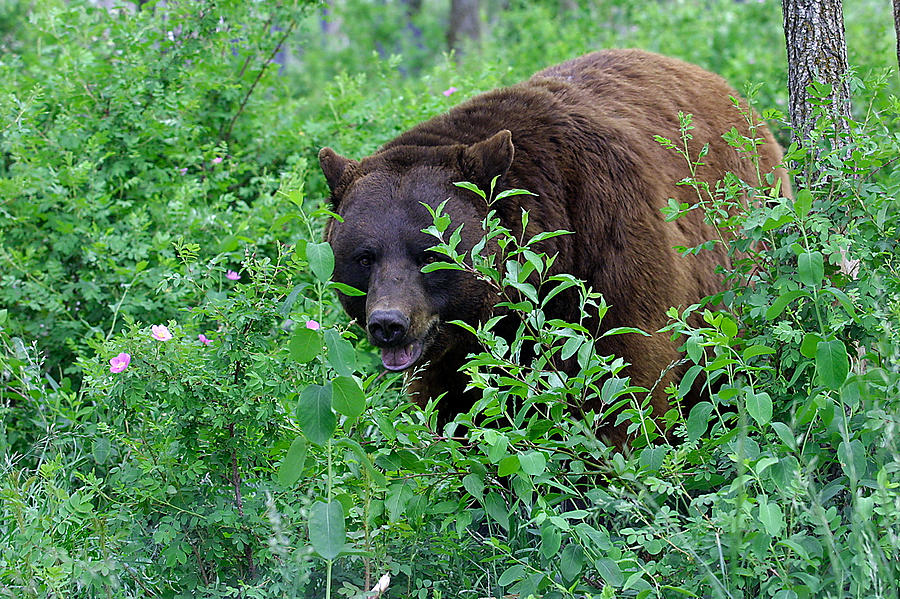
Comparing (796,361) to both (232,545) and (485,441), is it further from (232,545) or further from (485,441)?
(232,545)

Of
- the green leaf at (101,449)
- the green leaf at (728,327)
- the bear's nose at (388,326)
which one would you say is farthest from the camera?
the bear's nose at (388,326)

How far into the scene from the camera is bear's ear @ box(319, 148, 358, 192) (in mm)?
4602

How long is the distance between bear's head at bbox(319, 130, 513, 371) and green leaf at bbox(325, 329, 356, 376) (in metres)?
1.09

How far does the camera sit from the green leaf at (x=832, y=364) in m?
2.88

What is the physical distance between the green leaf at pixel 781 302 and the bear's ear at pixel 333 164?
210 centimetres

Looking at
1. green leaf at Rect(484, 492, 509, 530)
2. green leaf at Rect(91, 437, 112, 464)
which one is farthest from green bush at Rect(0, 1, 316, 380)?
green leaf at Rect(484, 492, 509, 530)

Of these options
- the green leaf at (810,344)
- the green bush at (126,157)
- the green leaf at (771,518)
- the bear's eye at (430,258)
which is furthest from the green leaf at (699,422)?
the green bush at (126,157)

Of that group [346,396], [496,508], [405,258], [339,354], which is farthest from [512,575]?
[405,258]

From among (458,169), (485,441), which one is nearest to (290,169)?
(458,169)

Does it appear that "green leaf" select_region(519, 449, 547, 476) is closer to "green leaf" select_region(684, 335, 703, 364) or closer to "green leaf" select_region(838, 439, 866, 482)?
"green leaf" select_region(684, 335, 703, 364)

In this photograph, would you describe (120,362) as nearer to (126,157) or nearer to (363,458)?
(363,458)

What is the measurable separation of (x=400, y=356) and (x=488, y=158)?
2.94ft

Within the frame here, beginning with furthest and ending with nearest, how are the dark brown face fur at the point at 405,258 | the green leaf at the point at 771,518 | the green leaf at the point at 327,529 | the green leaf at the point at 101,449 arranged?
the dark brown face fur at the point at 405,258 < the green leaf at the point at 101,449 < the green leaf at the point at 327,529 < the green leaf at the point at 771,518

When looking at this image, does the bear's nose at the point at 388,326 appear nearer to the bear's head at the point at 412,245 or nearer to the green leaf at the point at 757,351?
the bear's head at the point at 412,245
